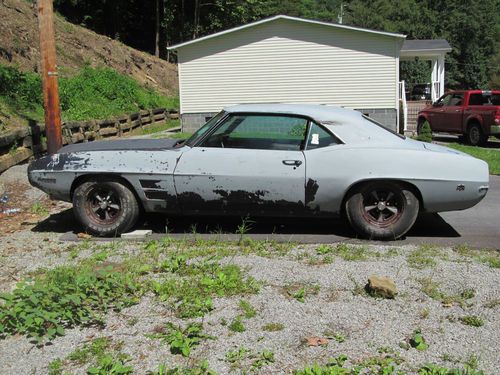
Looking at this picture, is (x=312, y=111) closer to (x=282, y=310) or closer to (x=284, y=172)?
(x=284, y=172)

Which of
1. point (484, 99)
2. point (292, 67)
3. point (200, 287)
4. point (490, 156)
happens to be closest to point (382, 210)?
point (200, 287)

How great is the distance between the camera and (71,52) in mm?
27422

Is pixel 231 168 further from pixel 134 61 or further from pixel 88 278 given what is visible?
pixel 134 61

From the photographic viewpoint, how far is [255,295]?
14.0 feet

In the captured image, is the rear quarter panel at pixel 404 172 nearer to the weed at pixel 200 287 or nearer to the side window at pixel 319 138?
the side window at pixel 319 138

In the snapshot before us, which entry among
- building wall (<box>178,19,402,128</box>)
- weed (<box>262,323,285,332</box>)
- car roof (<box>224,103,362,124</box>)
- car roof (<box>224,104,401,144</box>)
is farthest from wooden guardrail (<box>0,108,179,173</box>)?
weed (<box>262,323,285,332</box>)

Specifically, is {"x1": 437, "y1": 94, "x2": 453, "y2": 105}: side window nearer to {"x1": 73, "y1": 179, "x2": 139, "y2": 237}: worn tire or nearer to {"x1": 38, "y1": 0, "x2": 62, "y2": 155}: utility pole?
{"x1": 38, "y1": 0, "x2": 62, "y2": 155}: utility pole

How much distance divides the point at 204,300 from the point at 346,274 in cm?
128

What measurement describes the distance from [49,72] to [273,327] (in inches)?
264

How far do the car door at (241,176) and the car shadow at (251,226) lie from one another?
0.35 meters

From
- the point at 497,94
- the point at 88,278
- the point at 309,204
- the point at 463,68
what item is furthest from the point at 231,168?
the point at 463,68

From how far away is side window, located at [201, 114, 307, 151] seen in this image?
602 centimetres

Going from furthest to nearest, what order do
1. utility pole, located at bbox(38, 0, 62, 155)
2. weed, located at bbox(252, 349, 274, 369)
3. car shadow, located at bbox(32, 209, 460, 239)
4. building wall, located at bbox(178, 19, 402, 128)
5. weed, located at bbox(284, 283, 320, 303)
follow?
building wall, located at bbox(178, 19, 402, 128), utility pole, located at bbox(38, 0, 62, 155), car shadow, located at bbox(32, 209, 460, 239), weed, located at bbox(284, 283, 320, 303), weed, located at bbox(252, 349, 274, 369)

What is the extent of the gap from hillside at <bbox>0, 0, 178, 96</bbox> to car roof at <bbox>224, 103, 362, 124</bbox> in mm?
16675
